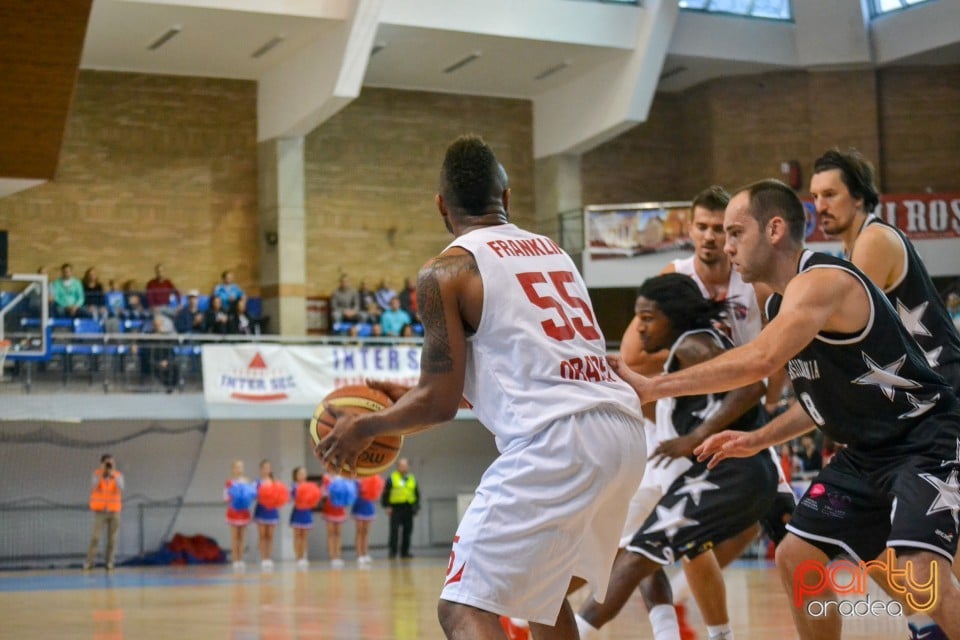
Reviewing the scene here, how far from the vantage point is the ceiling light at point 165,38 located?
23.8m

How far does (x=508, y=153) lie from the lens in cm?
2969

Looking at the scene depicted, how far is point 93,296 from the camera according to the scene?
2417cm

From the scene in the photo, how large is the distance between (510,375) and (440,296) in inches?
13.2

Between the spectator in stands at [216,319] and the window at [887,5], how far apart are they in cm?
1531

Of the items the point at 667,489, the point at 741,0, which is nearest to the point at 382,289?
the point at 741,0

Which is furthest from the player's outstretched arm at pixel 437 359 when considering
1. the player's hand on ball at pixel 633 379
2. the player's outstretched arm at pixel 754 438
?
the player's outstretched arm at pixel 754 438

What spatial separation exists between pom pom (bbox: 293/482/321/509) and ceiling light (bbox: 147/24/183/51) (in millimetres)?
8631

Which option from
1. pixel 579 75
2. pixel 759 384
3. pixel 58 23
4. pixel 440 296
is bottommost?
pixel 759 384

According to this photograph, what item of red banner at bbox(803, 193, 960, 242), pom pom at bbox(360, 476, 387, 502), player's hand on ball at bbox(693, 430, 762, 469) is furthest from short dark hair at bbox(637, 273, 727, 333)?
red banner at bbox(803, 193, 960, 242)

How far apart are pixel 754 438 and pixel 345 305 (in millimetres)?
21819

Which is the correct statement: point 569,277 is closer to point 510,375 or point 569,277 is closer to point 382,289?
point 510,375

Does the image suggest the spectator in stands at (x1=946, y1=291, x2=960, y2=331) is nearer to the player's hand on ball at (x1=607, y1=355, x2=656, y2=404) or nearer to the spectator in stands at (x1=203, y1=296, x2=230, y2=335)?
the spectator in stands at (x1=203, y1=296, x2=230, y2=335)

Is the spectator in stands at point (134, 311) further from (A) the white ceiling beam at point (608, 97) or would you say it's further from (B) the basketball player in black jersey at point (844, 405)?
(B) the basketball player in black jersey at point (844, 405)

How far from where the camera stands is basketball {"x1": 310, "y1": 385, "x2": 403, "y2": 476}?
4457 mm
